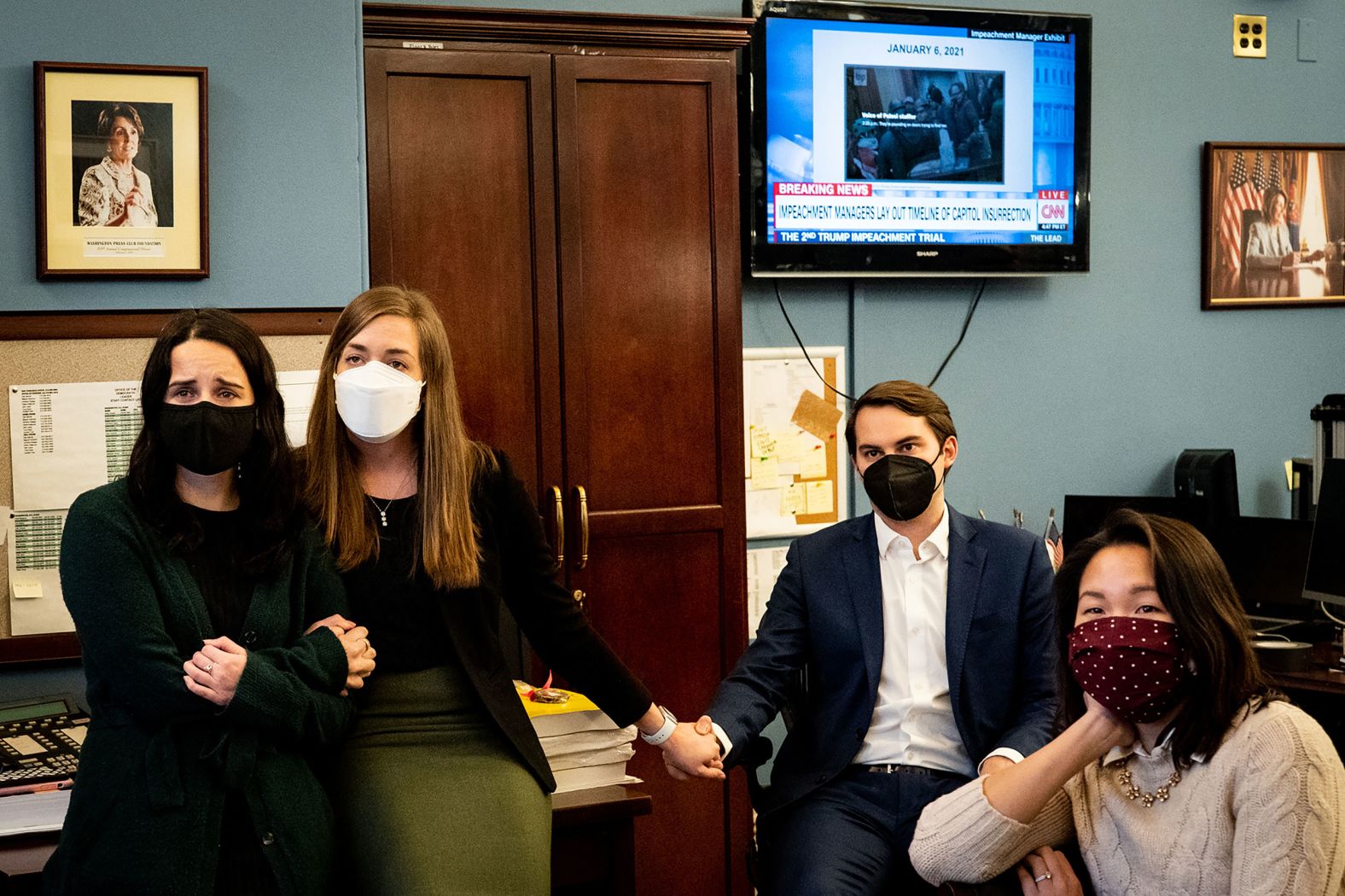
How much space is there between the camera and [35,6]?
2.29m

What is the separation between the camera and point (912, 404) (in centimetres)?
243

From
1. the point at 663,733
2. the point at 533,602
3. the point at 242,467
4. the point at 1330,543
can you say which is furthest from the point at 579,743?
the point at 1330,543

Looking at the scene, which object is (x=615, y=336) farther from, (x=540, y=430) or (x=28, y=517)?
(x=28, y=517)

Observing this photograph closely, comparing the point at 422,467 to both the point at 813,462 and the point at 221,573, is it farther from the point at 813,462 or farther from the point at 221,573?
the point at 813,462

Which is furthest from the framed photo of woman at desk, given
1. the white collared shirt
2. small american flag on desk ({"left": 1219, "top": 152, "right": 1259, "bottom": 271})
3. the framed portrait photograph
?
the framed portrait photograph

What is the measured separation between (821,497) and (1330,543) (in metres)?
1.36

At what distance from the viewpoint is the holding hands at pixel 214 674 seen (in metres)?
1.69

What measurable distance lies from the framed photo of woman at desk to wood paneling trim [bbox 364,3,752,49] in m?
1.87

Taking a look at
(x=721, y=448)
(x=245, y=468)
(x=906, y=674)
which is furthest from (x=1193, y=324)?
(x=245, y=468)

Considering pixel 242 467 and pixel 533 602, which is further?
pixel 533 602

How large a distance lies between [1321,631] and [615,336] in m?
1.90

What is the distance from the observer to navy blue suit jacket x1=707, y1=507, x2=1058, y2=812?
2301 millimetres

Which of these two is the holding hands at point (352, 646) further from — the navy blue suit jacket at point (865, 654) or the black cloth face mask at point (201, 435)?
the navy blue suit jacket at point (865, 654)

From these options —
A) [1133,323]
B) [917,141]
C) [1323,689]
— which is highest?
[917,141]
